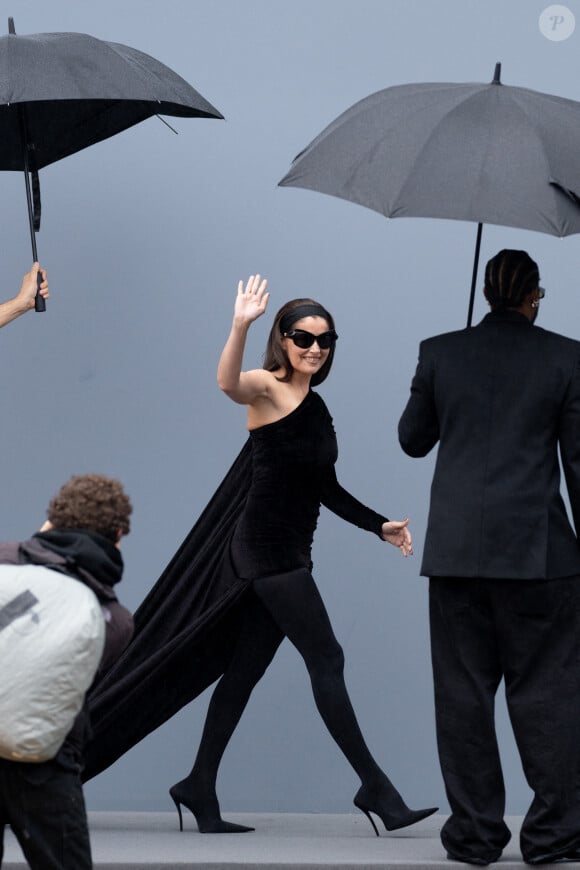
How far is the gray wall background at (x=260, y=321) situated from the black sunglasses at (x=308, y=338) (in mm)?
686

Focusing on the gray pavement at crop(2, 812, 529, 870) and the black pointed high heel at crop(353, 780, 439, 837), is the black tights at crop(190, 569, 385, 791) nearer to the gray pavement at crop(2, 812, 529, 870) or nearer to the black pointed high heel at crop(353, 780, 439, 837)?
the black pointed high heel at crop(353, 780, 439, 837)

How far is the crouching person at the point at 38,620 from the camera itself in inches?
129

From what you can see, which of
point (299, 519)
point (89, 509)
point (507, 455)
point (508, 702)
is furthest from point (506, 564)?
point (89, 509)

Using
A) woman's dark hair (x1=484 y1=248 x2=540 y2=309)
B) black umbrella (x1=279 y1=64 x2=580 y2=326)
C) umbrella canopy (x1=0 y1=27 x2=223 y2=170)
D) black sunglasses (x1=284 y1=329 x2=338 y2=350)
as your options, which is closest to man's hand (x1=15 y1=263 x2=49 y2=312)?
umbrella canopy (x1=0 y1=27 x2=223 y2=170)

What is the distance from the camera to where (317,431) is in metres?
4.83

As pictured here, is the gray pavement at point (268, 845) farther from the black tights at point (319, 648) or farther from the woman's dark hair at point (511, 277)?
the woman's dark hair at point (511, 277)

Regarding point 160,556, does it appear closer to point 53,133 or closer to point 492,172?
point 53,133

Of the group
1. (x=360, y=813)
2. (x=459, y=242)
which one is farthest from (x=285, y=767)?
(x=459, y=242)

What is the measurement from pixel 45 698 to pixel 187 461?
2.30 m

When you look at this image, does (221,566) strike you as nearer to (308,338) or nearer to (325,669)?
(325,669)

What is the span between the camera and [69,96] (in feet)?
14.2

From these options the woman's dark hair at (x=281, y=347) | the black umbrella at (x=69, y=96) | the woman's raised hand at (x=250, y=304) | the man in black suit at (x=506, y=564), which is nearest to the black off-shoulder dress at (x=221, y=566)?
the woman's dark hair at (x=281, y=347)

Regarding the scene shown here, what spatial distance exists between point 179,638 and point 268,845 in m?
0.66

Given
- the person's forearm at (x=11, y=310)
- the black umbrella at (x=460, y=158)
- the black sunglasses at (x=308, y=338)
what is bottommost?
the black sunglasses at (x=308, y=338)
